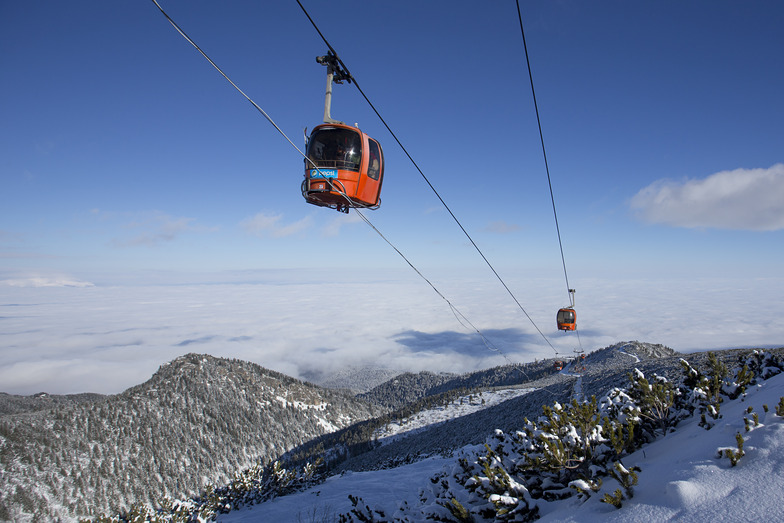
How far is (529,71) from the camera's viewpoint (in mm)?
8688

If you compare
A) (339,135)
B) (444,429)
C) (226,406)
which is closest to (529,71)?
(339,135)

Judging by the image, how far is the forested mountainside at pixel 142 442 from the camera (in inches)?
4749

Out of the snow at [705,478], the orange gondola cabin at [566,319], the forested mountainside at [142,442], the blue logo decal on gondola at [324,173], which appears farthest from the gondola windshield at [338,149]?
the forested mountainside at [142,442]

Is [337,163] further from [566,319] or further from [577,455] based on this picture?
[566,319]

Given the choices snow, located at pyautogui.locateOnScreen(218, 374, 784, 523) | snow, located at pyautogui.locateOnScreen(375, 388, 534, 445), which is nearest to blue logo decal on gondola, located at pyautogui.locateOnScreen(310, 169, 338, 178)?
snow, located at pyautogui.locateOnScreen(218, 374, 784, 523)

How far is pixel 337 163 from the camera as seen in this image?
12.6m

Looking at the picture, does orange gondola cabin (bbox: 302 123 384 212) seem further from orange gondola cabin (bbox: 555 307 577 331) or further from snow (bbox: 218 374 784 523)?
orange gondola cabin (bbox: 555 307 577 331)

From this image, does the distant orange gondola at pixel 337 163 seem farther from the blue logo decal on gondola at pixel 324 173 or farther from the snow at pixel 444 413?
the snow at pixel 444 413

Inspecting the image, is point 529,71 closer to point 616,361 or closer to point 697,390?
point 697,390

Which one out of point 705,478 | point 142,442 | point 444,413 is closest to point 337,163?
point 705,478

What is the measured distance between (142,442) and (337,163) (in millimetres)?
188379

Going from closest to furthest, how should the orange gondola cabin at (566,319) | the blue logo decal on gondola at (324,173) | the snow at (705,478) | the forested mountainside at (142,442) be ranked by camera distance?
the snow at (705,478)
the blue logo decal on gondola at (324,173)
the orange gondola cabin at (566,319)
the forested mountainside at (142,442)

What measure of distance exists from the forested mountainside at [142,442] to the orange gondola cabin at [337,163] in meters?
171

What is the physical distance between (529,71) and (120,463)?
18997cm
